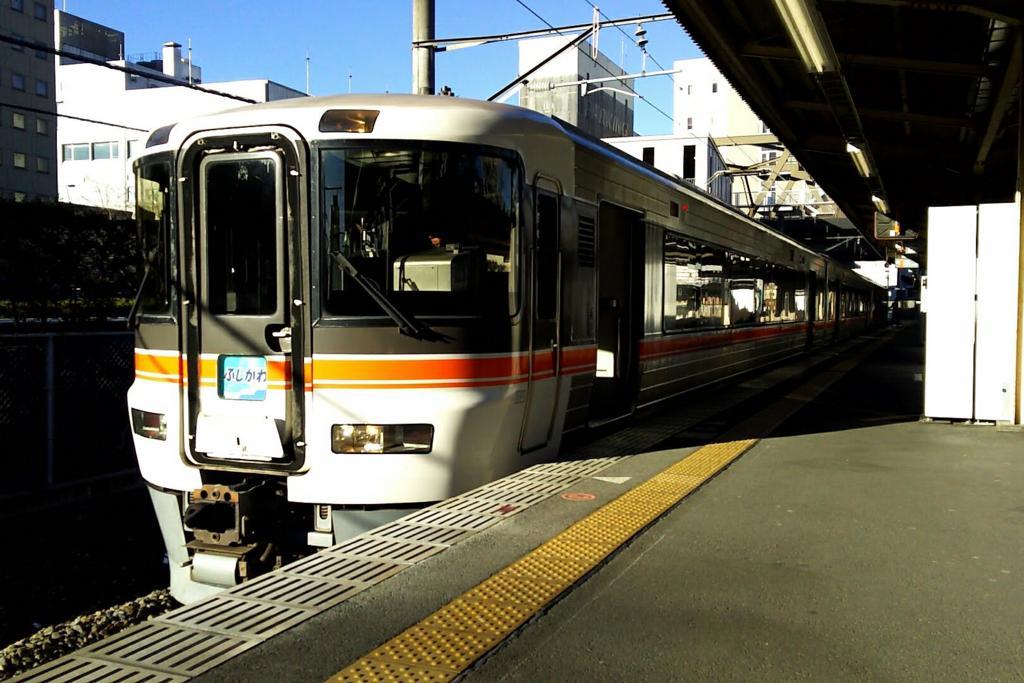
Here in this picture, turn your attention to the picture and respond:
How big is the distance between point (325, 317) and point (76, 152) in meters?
73.4

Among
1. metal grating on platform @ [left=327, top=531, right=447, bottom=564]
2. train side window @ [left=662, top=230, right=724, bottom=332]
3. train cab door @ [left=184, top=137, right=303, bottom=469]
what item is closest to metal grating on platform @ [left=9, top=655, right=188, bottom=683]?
metal grating on platform @ [left=327, top=531, right=447, bottom=564]

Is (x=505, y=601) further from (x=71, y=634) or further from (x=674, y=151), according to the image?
(x=674, y=151)

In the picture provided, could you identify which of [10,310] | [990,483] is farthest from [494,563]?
[10,310]

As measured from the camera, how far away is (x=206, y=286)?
18.5 feet

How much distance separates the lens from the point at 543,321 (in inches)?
252

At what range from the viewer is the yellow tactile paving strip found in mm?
3381

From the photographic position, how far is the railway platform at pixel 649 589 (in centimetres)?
344

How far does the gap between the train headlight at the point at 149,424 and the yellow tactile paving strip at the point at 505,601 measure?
8.33 ft

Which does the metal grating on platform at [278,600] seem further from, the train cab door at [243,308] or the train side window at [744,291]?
the train side window at [744,291]

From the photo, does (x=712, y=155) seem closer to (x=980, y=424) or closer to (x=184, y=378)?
(x=980, y=424)

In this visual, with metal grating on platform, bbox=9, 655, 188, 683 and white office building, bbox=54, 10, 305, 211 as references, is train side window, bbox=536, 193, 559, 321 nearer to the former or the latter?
metal grating on platform, bbox=9, 655, 188, 683

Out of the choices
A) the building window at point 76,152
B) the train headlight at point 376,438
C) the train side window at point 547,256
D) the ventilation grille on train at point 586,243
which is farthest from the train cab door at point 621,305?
the building window at point 76,152

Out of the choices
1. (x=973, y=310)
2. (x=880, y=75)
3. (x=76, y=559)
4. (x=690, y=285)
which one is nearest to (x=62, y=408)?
(x=76, y=559)

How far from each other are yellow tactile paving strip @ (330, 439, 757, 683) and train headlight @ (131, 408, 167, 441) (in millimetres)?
2539
